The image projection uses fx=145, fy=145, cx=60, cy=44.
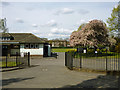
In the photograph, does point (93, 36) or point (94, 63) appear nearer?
point (94, 63)

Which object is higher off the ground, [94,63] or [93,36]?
[93,36]

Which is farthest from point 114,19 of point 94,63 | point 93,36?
point 94,63

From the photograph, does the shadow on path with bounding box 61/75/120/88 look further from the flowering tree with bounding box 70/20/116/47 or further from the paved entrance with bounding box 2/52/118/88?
the flowering tree with bounding box 70/20/116/47

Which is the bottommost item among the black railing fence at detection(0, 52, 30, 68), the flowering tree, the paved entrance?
the paved entrance

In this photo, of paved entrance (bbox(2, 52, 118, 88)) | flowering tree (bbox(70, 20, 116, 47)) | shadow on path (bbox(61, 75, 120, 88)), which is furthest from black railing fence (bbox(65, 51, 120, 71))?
flowering tree (bbox(70, 20, 116, 47))

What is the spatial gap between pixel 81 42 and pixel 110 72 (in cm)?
1898

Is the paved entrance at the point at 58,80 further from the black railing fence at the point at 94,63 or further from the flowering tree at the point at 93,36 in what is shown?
the flowering tree at the point at 93,36

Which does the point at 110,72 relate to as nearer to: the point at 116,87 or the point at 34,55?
the point at 116,87

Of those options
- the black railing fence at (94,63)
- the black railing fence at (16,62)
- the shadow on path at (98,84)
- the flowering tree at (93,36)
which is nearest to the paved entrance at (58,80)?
the shadow on path at (98,84)

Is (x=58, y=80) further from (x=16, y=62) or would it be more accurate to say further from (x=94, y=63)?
(x=94, y=63)

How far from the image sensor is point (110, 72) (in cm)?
1034

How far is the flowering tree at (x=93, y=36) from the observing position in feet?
94.3

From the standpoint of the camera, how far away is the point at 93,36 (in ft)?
94.8

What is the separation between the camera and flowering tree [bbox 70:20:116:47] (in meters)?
28.7
